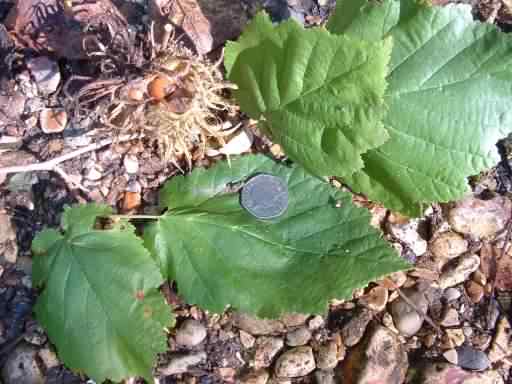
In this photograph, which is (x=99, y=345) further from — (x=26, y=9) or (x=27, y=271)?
(x=26, y=9)

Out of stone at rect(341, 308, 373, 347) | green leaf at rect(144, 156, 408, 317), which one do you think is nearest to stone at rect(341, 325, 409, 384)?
stone at rect(341, 308, 373, 347)

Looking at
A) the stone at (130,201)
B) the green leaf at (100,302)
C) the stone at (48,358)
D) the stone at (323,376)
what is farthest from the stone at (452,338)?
the stone at (48,358)

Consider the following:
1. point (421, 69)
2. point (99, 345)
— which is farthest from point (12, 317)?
point (421, 69)

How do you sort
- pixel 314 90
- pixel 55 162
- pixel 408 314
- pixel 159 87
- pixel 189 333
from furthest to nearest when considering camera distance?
1. pixel 408 314
2. pixel 189 333
3. pixel 55 162
4. pixel 159 87
5. pixel 314 90

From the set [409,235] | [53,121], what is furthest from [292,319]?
[53,121]

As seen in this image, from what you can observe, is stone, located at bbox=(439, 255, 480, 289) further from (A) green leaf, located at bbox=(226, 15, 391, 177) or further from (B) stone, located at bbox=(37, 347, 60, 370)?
(B) stone, located at bbox=(37, 347, 60, 370)

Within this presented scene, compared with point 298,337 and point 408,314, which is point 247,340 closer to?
point 298,337
